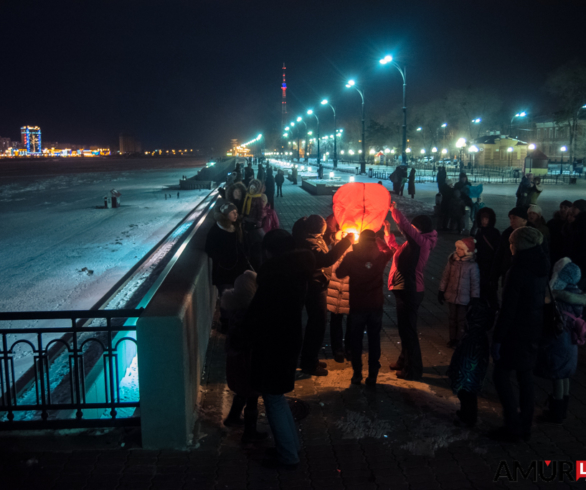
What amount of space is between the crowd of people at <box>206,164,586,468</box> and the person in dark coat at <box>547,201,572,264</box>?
53 centimetres

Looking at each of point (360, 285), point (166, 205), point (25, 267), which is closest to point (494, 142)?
point (166, 205)

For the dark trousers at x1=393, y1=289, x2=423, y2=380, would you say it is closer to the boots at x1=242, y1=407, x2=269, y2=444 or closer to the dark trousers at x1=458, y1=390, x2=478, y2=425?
the dark trousers at x1=458, y1=390, x2=478, y2=425

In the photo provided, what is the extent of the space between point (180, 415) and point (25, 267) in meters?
10.7

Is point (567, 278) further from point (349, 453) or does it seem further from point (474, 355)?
point (349, 453)

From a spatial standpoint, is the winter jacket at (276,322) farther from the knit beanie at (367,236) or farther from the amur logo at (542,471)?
the amur logo at (542,471)

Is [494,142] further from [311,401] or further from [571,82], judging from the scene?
[311,401]

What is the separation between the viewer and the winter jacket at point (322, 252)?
15.8ft

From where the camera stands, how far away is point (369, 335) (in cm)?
500

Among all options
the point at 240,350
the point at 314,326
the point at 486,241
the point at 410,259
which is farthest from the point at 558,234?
the point at 240,350

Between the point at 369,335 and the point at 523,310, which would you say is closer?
the point at 523,310

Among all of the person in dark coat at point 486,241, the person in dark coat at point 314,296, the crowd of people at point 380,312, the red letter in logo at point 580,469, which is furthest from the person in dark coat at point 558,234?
the red letter in logo at point 580,469

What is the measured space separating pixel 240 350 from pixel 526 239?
2241 mm


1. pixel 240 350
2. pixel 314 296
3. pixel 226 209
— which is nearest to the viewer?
pixel 240 350

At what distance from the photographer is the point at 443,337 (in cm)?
650
